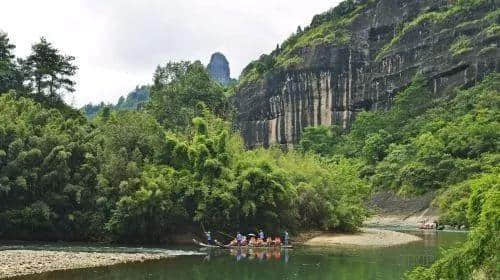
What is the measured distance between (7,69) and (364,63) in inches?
2699

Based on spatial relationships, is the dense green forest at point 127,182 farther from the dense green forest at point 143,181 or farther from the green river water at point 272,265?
the green river water at point 272,265

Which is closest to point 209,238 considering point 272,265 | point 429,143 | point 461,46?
point 272,265

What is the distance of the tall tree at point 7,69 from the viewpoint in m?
57.2

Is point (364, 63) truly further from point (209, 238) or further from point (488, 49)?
point (209, 238)

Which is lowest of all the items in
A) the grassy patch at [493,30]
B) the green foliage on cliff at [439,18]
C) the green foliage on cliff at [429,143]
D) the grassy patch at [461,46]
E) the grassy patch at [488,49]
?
the green foliage on cliff at [429,143]

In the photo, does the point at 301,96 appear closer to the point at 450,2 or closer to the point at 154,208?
the point at 450,2

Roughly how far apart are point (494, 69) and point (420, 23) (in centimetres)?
1895

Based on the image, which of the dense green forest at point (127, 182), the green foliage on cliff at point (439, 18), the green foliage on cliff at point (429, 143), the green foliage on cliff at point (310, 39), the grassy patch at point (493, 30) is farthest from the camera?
the green foliage on cliff at point (310, 39)

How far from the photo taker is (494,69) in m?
90.2

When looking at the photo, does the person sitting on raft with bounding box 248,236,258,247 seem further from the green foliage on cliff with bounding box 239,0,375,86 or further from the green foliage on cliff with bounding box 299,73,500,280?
the green foliage on cliff with bounding box 239,0,375,86

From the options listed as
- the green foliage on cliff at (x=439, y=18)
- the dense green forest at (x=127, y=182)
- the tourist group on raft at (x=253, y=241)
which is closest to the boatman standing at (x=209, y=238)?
the tourist group on raft at (x=253, y=241)

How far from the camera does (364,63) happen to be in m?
111

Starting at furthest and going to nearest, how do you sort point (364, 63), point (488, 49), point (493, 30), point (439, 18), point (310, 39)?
point (310, 39), point (364, 63), point (439, 18), point (493, 30), point (488, 49)

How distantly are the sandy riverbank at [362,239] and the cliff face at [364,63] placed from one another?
51937mm
